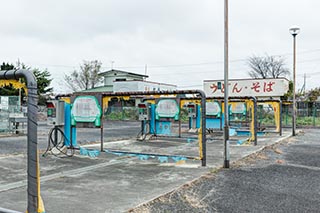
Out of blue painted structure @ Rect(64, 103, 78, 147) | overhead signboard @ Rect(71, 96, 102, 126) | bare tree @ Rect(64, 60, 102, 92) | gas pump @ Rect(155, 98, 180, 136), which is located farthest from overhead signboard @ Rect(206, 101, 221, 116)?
bare tree @ Rect(64, 60, 102, 92)

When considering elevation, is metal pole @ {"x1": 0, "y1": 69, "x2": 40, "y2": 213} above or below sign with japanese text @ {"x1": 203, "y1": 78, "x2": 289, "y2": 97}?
below

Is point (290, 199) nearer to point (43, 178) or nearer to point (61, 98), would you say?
point (43, 178)

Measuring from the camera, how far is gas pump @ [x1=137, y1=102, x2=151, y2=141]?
14.8 meters

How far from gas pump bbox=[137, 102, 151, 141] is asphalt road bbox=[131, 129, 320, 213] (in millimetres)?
6492

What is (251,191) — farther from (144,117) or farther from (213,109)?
(213,109)

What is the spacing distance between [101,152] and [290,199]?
6.69 meters

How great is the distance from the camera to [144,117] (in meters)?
14.9

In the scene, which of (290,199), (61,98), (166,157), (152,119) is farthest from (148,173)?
(152,119)

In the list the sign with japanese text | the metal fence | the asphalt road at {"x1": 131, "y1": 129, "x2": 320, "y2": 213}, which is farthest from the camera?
the sign with japanese text

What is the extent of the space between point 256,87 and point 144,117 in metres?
20.7

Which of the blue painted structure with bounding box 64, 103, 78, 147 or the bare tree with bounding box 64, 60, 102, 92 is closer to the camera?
the blue painted structure with bounding box 64, 103, 78, 147

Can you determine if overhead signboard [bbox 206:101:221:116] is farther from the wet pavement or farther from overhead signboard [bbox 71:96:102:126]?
overhead signboard [bbox 71:96:102:126]

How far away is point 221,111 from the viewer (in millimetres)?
19047

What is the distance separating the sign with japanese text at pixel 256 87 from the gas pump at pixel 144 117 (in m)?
18.2
